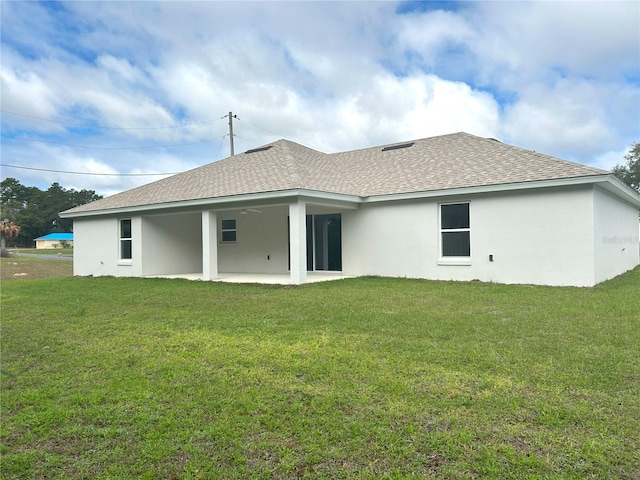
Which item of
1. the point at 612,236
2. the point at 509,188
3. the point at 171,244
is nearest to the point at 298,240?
the point at 509,188

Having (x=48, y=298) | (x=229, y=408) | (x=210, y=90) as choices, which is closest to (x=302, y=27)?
(x=210, y=90)

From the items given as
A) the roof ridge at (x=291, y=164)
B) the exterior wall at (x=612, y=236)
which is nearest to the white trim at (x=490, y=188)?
the exterior wall at (x=612, y=236)

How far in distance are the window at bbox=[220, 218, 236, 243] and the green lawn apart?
34.2ft

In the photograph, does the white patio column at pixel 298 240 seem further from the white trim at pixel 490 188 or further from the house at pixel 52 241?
the house at pixel 52 241

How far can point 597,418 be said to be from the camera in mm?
3287

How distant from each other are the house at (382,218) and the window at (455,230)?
32 millimetres

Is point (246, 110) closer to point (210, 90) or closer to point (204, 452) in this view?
point (210, 90)

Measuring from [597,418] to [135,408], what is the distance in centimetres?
383

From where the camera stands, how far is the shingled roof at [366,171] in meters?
12.1

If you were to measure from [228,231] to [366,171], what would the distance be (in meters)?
6.47

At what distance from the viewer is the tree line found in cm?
7256

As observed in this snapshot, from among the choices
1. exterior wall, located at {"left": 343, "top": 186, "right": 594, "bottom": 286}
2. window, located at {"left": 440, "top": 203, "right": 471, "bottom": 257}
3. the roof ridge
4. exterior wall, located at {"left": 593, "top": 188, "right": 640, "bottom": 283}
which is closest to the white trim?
exterior wall, located at {"left": 343, "top": 186, "right": 594, "bottom": 286}

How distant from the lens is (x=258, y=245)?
17.0m

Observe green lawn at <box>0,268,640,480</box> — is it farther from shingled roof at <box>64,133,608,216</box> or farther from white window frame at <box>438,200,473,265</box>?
shingled roof at <box>64,133,608,216</box>
